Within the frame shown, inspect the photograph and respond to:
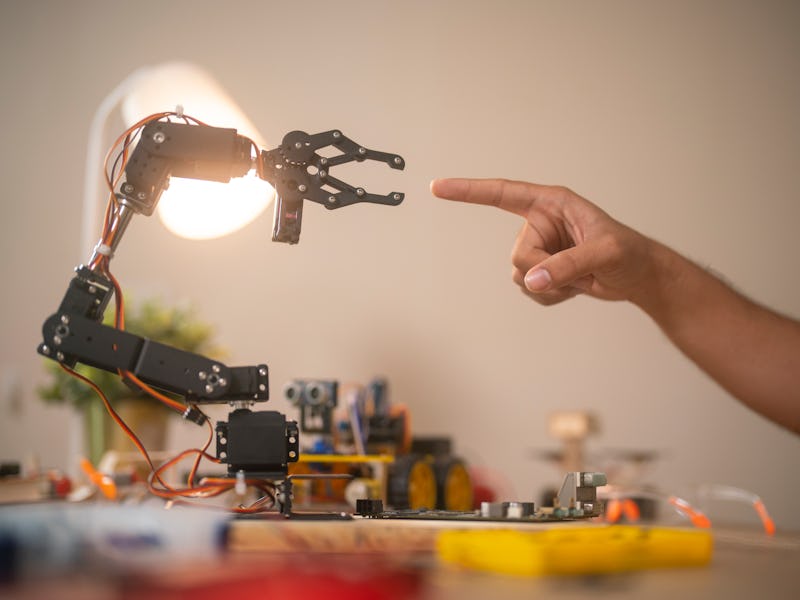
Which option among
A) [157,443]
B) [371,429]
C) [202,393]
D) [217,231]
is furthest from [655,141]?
[202,393]

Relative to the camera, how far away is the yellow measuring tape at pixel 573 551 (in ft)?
1.40

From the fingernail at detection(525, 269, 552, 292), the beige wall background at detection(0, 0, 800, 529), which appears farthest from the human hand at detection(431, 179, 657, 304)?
the beige wall background at detection(0, 0, 800, 529)

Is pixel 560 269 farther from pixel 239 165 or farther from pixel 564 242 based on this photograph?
pixel 239 165

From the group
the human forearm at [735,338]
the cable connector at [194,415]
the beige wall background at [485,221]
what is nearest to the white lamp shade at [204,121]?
the beige wall background at [485,221]

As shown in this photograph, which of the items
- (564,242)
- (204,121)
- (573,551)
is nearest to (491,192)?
→ (564,242)

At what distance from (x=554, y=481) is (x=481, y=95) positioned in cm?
128

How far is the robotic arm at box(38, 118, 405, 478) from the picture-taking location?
2.31ft

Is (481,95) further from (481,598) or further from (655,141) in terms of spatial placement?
(481,598)

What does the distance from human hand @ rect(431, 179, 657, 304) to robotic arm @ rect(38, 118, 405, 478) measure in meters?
0.23

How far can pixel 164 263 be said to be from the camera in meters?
2.48

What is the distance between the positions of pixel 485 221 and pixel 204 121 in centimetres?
95

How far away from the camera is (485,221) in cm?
243

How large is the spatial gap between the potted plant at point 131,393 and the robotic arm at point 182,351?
888 mm

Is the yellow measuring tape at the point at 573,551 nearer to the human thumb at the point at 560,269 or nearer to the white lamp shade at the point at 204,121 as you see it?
the human thumb at the point at 560,269
